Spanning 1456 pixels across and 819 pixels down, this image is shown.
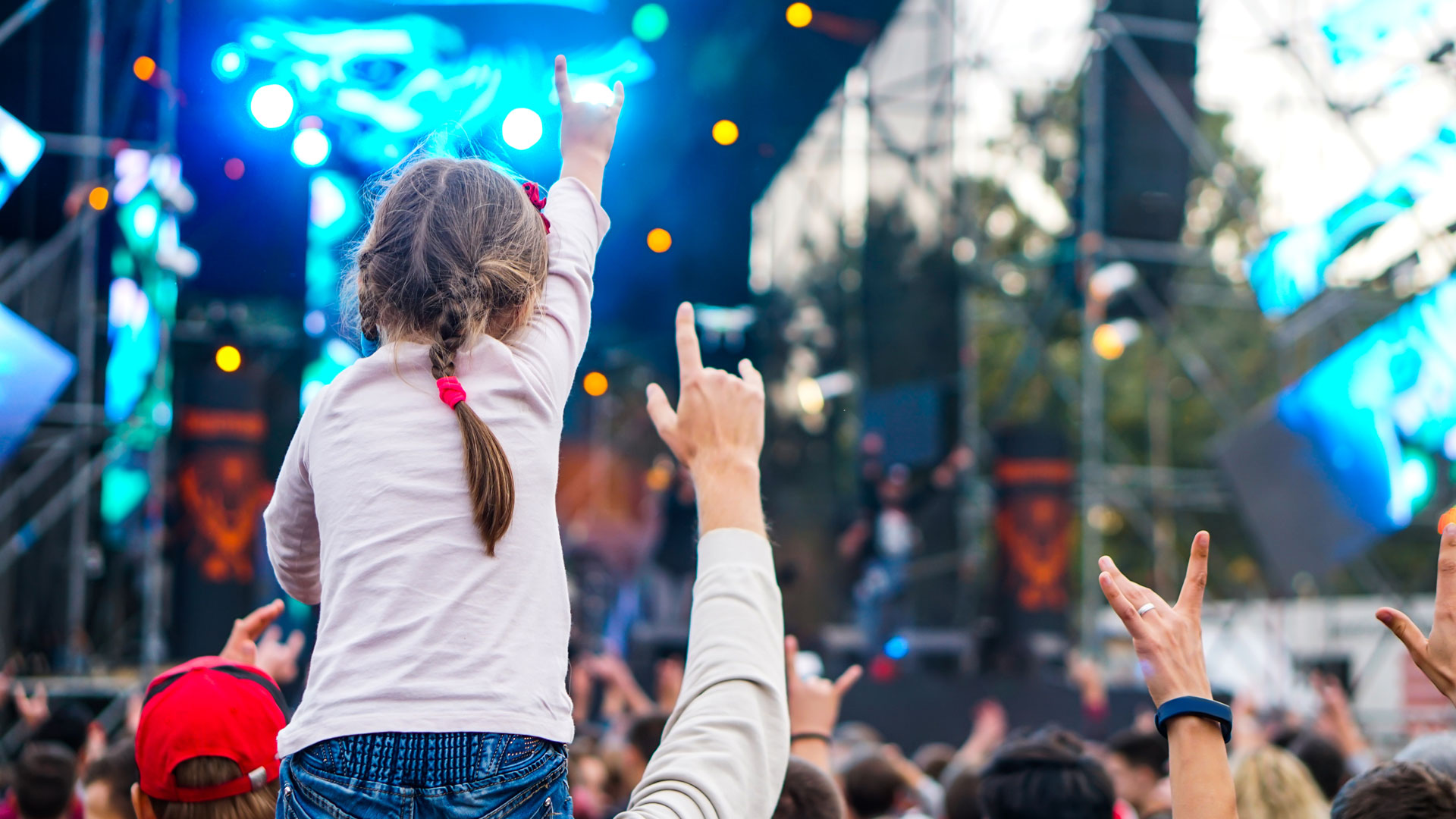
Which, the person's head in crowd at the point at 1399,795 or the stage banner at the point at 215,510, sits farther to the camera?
the stage banner at the point at 215,510

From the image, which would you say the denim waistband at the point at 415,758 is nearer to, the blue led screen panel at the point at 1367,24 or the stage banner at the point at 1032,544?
the stage banner at the point at 1032,544

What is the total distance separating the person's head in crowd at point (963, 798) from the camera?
2.94 metres

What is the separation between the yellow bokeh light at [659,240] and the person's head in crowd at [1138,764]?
130 inches

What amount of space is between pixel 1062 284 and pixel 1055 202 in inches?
465

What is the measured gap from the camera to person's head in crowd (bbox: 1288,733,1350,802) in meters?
3.64

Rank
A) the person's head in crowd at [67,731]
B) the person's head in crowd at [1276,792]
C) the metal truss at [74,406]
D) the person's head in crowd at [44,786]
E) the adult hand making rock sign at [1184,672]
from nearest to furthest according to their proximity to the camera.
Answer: the adult hand making rock sign at [1184,672] < the person's head in crowd at [1276,792] < the person's head in crowd at [44,786] < the person's head in crowd at [67,731] < the metal truss at [74,406]

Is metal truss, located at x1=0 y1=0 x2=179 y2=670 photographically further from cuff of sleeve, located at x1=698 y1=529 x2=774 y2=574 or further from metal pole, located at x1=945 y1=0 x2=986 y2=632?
metal pole, located at x1=945 y1=0 x2=986 y2=632

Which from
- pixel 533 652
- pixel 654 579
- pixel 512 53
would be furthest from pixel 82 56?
pixel 654 579

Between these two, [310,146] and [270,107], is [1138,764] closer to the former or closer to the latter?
[270,107]

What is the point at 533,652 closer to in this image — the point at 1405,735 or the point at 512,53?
the point at 512,53

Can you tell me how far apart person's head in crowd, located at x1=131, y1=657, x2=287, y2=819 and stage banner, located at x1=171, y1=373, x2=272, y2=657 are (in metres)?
7.17

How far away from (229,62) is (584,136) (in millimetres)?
3580

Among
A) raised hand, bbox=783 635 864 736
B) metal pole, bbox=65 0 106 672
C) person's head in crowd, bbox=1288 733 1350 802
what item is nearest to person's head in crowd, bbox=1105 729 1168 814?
person's head in crowd, bbox=1288 733 1350 802

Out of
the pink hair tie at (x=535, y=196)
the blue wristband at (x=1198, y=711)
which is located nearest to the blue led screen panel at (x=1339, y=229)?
the blue wristband at (x=1198, y=711)
